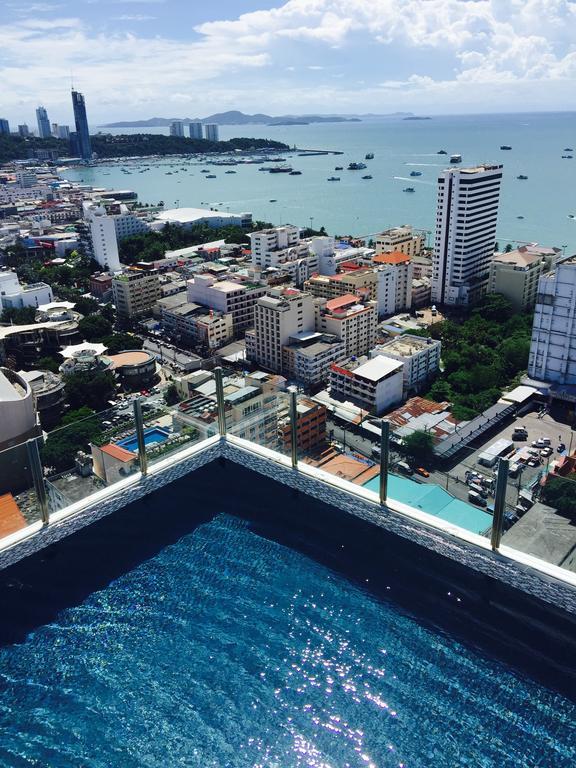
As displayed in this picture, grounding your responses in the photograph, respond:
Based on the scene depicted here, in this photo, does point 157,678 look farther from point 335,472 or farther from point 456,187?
point 456,187

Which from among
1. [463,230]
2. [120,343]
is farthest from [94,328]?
[463,230]

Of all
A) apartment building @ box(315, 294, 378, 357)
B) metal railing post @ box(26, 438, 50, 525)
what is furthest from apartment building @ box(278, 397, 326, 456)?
apartment building @ box(315, 294, 378, 357)

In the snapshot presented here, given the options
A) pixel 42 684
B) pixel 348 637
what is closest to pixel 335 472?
pixel 348 637

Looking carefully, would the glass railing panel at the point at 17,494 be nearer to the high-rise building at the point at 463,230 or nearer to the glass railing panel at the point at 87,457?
the glass railing panel at the point at 87,457

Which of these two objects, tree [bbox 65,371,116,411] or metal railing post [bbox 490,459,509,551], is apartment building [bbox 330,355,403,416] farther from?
metal railing post [bbox 490,459,509,551]

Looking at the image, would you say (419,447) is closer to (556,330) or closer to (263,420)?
(263,420)
